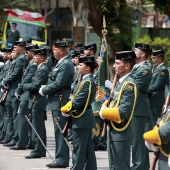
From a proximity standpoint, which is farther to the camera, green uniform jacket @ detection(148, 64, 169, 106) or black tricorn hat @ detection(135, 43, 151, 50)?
green uniform jacket @ detection(148, 64, 169, 106)

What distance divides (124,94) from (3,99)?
23.2 feet

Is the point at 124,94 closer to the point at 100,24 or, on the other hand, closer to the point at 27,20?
the point at 100,24

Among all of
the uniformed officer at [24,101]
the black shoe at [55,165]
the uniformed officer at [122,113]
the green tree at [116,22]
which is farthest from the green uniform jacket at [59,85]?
the green tree at [116,22]

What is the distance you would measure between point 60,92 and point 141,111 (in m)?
1.72

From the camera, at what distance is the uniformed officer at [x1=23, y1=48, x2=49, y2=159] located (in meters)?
14.0

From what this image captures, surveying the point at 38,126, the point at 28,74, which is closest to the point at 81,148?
the point at 38,126

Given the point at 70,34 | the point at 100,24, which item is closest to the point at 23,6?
the point at 70,34

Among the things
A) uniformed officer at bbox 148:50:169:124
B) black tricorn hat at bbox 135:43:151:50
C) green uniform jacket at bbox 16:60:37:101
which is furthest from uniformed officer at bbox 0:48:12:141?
black tricorn hat at bbox 135:43:151:50

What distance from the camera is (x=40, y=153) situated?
1438 centimetres

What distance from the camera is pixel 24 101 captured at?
1495cm

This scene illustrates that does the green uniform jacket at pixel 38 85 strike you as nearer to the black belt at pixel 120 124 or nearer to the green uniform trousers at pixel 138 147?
the green uniform trousers at pixel 138 147

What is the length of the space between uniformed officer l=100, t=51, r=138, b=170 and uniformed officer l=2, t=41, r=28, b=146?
594 centimetres

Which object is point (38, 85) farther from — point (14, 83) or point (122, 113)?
point (122, 113)

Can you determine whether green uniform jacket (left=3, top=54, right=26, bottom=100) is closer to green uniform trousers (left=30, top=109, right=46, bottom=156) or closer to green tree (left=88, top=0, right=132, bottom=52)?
green uniform trousers (left=30, top=109, right=46, bottom=156)
